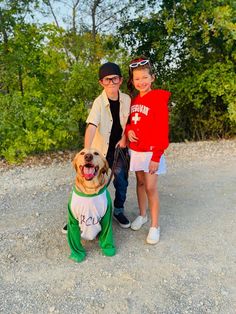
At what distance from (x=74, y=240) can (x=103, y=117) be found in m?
1.16

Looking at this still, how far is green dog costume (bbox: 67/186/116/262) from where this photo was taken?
309cm

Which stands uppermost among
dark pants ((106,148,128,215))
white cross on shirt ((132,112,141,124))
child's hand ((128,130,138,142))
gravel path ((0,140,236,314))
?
white cross on shirt ((132,112,141,124))

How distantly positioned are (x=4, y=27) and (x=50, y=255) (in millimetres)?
4074

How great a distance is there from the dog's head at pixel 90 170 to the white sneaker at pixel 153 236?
2.57 ft

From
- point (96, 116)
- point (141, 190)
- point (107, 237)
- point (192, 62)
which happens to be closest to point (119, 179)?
point (141, 190)

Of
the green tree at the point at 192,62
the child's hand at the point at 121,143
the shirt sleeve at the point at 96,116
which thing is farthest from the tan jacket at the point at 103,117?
the green tree at the point at 192,62

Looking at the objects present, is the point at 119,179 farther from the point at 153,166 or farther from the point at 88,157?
the point at 88,157

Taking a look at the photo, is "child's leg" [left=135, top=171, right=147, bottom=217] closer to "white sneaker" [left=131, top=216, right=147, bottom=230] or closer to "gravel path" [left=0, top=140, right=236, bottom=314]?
"white sneaker" [left=131, top=216, right=147, bottom=230]

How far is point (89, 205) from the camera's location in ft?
10.1

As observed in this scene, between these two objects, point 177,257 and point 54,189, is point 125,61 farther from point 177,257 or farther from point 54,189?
point 177,257

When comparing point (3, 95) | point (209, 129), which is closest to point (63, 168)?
point (3, 95)

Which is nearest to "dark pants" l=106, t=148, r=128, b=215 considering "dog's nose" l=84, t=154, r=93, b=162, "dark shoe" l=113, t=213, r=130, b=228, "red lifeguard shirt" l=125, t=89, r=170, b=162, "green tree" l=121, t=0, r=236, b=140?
"dark shoe" l=113, t=213, r=130, b=228

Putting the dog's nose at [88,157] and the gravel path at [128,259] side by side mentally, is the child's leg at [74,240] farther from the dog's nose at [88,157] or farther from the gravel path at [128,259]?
the dog's nose at [88,157]

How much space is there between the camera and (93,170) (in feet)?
9.76
